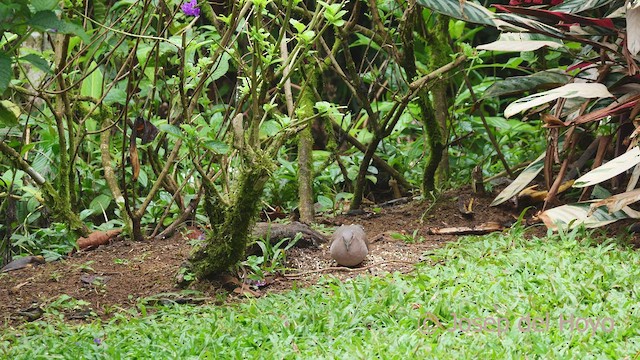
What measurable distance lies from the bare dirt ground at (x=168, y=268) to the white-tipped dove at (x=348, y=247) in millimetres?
63

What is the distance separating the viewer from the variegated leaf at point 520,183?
468 centimetres

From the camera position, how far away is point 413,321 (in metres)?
3.19

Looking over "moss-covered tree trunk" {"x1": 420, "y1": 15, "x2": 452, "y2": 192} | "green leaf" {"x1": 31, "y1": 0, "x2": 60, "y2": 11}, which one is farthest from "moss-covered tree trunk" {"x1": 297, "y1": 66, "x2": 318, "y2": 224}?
Result: "green leaf" {"x1": 31, "y1": 0, "x2": 60, "y2": 11}

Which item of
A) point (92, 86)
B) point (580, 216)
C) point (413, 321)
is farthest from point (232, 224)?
point (92, 86)

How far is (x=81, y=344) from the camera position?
3146 mm

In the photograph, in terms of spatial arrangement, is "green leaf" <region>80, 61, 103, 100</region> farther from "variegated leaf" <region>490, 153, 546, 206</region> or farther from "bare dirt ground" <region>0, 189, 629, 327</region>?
"variegated leaf" <region>490, 153, 546, 206</region>

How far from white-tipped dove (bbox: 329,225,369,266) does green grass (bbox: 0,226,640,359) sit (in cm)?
17

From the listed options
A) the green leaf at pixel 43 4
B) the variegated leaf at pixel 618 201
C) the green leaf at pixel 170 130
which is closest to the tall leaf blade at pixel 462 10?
the variegated leaf at pixel 618 201

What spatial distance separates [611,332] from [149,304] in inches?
77.5

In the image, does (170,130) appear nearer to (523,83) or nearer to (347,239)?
(347,239)

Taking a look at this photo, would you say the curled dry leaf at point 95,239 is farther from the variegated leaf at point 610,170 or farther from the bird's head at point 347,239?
the variegated leaf at point 610,170

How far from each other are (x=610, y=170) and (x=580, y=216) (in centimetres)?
34

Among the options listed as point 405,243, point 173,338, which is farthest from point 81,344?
point 405,243

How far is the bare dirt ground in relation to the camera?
379 centimetres
